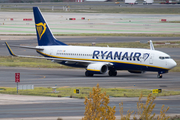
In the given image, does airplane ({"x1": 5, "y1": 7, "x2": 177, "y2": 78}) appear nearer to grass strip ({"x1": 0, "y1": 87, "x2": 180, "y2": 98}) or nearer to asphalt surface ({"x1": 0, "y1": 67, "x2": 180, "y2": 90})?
asphalt surface ({"x1": 0, "y1": 67, "x2": 180, "y2": 90})

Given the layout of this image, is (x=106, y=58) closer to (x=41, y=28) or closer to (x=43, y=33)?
(x=43, y=33)

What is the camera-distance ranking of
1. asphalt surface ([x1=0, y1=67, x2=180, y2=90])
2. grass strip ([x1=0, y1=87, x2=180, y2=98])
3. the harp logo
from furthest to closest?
the harp logo → asphalt surface ([x1=0, y1=67, x2=180, y2=90]) → grass strip ([x1=0, y1=87, x2=180, y2=98])

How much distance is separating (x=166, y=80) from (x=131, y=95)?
12601mm

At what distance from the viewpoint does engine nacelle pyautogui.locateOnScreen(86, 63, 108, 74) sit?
153ft

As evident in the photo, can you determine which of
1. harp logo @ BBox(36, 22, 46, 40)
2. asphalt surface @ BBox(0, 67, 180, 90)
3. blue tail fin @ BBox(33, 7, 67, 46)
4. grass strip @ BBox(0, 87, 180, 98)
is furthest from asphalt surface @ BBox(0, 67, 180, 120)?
harp logo @ BBox(36, 22, 46, 40)

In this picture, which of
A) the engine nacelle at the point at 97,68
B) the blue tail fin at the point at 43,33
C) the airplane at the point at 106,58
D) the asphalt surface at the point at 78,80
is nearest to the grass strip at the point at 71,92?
the asphalt surface at the point at 78,80

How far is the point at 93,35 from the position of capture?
347 ft

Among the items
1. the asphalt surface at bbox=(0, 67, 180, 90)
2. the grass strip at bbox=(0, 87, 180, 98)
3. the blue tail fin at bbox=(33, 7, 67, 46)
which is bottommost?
the grass strip at bbox=(0, 87, 180, 98)

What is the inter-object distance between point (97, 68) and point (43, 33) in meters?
12.3

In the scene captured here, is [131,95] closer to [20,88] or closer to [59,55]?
[20,88]

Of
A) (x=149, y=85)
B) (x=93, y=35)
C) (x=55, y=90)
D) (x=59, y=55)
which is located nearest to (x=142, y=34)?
(x=93, y=35)

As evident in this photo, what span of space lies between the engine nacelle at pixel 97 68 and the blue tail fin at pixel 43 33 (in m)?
8.91

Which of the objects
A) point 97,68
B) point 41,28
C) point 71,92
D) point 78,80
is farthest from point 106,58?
point 71,92

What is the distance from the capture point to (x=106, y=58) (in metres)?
48.1
